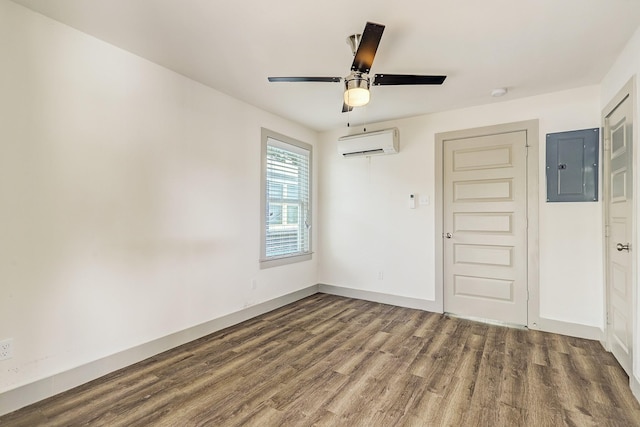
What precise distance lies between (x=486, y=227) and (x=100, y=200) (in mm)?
3925

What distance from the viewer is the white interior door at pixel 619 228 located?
2.30 metres

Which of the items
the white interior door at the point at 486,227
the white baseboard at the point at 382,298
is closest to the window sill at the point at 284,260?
the white baseboard at the point at 382,298

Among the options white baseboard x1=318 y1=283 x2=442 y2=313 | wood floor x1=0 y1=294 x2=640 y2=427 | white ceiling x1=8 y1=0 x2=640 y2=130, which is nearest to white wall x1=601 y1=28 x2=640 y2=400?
white ceiling x1=8 y1=0 x2=640 y2=130

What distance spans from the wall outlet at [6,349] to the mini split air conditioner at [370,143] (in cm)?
385

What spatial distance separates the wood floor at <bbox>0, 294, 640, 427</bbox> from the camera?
6.07 feet

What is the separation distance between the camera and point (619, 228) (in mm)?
2545

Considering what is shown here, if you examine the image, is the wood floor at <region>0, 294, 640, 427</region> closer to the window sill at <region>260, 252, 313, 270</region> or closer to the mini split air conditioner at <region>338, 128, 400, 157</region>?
the window sill at <region>260, 252, 313, 270</region>

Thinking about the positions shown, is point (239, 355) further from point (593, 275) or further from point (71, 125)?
point (593, 275)

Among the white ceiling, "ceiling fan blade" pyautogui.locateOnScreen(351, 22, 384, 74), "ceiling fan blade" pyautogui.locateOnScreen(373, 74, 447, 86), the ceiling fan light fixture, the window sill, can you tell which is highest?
the white ceiling

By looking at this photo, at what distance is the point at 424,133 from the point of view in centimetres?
395

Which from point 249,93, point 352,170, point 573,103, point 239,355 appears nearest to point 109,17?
point 249,93

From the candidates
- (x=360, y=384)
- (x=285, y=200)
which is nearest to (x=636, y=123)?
(x=360, y=384)

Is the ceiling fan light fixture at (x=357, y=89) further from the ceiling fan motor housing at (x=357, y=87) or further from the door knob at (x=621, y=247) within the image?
the door knob at (x=621, y=247)

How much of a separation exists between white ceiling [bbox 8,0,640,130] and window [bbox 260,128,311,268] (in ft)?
3.44
